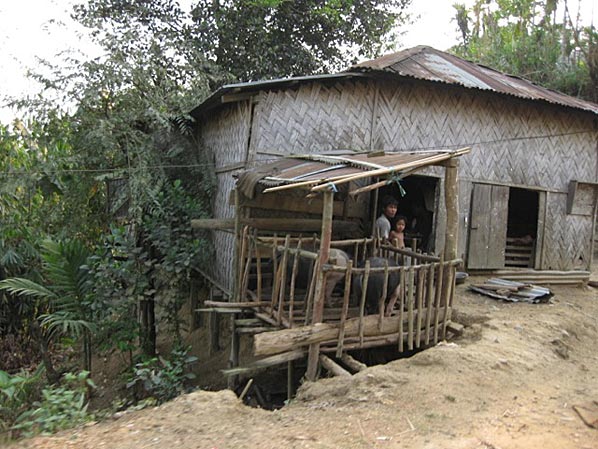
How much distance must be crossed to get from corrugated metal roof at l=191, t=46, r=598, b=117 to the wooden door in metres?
1.78

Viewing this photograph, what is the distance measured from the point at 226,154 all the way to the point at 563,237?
6.88 m

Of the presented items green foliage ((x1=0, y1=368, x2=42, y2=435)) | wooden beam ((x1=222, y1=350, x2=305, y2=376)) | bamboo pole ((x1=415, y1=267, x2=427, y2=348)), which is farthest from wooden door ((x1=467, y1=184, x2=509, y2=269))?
green foliage ((x1=0, y1=368, x2=42, y2=435))

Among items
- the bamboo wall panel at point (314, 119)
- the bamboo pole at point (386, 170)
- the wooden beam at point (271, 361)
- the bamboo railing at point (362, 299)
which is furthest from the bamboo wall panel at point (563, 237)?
the wooden beam at point (271, 361)

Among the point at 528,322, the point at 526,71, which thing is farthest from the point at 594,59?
the point at 528,322

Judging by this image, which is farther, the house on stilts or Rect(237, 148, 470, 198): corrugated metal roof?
the house on stilts

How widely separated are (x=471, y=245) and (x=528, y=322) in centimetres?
260

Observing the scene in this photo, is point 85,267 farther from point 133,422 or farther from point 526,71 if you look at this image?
point 526,71

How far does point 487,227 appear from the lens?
8.76 meters

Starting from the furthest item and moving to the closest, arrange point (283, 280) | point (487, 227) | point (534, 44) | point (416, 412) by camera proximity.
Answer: point (534, 44), point (487, 227), point (283, 280), point (416, 412)

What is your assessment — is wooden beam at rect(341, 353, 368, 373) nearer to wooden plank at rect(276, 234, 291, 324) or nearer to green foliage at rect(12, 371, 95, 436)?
wooden plank at rect(276, 234, 291, 324)

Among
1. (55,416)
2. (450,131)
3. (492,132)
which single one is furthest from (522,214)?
(55,416)

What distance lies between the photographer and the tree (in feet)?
46.1

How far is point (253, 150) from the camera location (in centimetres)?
695

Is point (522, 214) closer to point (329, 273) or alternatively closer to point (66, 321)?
point (329, 273)
